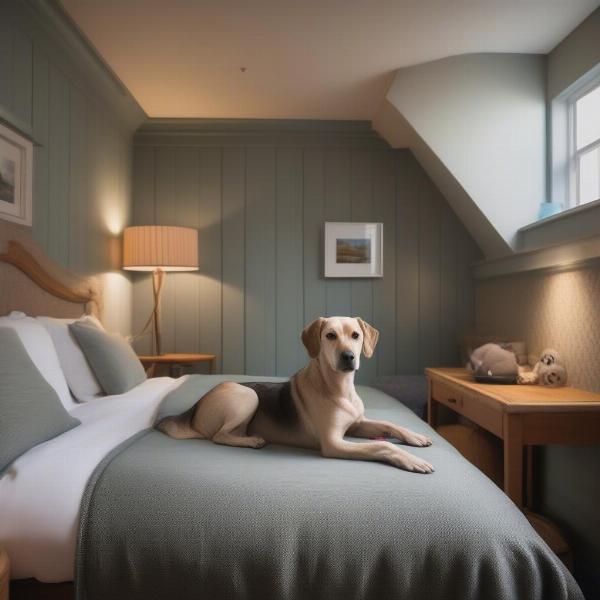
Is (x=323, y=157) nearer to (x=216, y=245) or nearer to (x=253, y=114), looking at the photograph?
(x=253, y=114)

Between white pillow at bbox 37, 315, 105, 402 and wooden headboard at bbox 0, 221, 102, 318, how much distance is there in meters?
0.15

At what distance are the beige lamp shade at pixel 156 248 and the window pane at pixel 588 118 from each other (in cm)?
256

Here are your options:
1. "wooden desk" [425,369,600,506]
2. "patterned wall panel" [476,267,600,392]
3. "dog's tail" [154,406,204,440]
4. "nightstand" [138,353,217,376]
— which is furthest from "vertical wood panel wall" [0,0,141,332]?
"patterned wall panel" [476,267,600,392]

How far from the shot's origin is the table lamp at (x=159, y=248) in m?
3.52

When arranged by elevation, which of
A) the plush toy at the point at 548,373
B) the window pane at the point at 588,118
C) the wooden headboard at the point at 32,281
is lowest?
the plush toy at the point at 548,373

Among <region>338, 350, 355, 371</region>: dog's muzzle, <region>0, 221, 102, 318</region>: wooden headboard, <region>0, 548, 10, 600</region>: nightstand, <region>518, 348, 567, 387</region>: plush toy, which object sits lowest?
<region>0, 548, 10, 600</region>: nightstand

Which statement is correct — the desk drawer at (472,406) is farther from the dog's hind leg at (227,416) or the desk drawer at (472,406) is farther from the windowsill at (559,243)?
the dog's hind leg at (227,416)

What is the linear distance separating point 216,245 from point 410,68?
1932 mm

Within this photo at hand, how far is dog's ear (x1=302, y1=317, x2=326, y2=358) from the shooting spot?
166 centimetres

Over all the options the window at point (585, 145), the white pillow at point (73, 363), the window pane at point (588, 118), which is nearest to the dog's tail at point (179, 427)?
the white pillow at point (73, 363)

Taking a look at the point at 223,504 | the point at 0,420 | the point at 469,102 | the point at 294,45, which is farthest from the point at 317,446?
the point at 469,102

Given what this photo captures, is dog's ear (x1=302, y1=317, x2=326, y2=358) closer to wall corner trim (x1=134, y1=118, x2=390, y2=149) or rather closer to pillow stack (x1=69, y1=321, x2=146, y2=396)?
pillow stack (x1=69, y1=321, x2=146, y2=396)

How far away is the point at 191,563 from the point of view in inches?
44.0

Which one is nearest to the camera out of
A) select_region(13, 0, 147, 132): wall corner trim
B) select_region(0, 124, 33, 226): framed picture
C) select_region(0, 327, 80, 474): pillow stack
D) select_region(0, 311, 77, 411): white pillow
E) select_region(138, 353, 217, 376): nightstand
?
select_region(0, 327, 80, 474): pillow stack
